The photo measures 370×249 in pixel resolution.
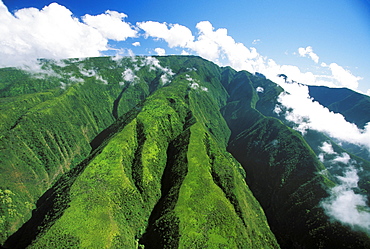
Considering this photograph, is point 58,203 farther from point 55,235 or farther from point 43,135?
point 43,135

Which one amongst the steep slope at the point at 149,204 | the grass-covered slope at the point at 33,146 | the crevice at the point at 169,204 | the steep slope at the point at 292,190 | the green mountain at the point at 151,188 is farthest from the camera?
the grass-covered slope at the point at 33,146

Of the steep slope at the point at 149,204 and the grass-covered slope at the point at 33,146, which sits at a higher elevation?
the grass-covered slope at the point at 33,146

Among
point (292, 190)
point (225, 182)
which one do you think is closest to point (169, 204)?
point (225, 182)

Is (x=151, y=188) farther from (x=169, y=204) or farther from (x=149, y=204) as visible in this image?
(x=169, y=204)

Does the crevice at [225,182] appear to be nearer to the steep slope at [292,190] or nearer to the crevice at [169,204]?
the crevice at [169,204]

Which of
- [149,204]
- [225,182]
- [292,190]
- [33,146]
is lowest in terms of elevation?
[149,204]

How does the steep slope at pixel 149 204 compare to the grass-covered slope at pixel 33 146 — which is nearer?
the steep slope at pixel 149 204


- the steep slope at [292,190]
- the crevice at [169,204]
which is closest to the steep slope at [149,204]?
the crevice at [169,204]

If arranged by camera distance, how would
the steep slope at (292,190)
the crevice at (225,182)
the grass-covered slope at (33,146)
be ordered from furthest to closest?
the grass-covered slope at (33,146) → the steep slope at (292,190) → the crevice at (225,182)

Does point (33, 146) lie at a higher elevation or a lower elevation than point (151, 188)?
higher

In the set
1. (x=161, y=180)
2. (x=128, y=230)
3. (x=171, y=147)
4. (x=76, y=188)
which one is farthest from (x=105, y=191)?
(x=171, y=147)

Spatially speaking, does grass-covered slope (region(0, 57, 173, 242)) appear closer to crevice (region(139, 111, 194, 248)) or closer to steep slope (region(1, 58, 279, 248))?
steep slope (region(1, 58, 279, 248))

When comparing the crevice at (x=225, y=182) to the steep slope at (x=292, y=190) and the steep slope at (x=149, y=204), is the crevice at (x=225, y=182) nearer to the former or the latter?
the steep slope at (x=149, y=204)
